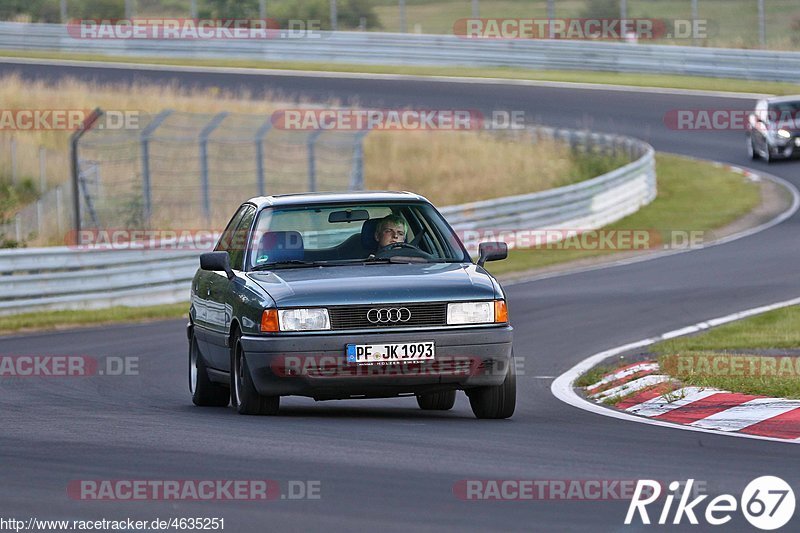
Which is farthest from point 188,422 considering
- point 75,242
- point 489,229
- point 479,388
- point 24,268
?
point 489,229

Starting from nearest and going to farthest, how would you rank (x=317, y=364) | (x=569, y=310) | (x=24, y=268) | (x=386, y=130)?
(x=317, y=364)
(x=569, y=310)
(x=24, y=268)
(x=386, y=130)

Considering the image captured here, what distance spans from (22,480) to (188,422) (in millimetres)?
2358

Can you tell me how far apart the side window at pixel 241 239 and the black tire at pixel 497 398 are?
6.33 feet

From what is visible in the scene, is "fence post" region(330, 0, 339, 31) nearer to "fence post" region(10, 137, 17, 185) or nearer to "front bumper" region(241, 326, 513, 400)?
"fence post" region(10, 137, 17, 185)

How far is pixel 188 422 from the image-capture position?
927 centimetres

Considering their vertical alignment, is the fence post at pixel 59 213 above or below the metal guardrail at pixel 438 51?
below

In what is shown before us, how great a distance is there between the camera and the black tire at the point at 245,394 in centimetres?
947

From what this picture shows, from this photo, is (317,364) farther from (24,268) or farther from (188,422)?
(24,268)

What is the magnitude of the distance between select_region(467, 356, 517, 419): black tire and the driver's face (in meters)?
1.22

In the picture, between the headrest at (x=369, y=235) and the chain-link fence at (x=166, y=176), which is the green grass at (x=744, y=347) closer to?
the headrest at (x=369, y=235)

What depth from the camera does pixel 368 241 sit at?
10.3 metres

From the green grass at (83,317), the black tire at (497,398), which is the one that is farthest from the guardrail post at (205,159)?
the black tire at (497,398)

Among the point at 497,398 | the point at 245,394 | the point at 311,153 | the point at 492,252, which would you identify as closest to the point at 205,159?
the point at 311,153

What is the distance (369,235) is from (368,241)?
0.15 ft
